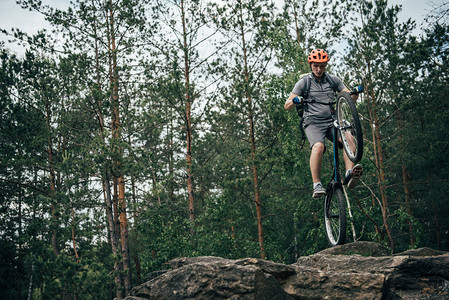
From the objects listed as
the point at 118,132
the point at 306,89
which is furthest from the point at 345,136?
the point at 118,132

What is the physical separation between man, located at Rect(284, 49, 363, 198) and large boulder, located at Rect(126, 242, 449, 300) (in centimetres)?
110

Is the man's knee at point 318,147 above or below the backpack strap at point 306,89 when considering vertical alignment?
below

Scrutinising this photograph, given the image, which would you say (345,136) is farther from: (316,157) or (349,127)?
(316,157)

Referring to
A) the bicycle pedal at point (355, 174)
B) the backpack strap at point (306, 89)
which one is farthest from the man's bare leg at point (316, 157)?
the backpack strap at point (306, 89)

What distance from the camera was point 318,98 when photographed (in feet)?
18.1

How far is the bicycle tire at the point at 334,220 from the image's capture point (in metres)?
5.19

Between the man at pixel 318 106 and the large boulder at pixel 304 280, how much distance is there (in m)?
1.10

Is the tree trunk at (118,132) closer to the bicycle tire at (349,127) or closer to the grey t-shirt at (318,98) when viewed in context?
the grey t-shirt at (318,98)

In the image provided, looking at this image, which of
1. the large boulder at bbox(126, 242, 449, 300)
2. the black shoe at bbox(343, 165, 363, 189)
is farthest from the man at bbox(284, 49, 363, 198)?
the large boulder at bbox(126, 242, 449, 300)

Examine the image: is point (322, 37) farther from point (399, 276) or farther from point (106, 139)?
point (399, 276)

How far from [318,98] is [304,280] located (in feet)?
7.66

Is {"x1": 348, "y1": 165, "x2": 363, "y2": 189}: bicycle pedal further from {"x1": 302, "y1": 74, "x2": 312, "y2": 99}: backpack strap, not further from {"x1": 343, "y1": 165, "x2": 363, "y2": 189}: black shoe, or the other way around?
{"x1": 302, "y1": 74, "x2": 312, "y2": 99}: backpack strap

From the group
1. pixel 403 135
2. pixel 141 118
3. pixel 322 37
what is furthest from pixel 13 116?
pixel 403 135

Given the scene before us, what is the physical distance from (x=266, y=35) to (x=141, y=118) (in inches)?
191
